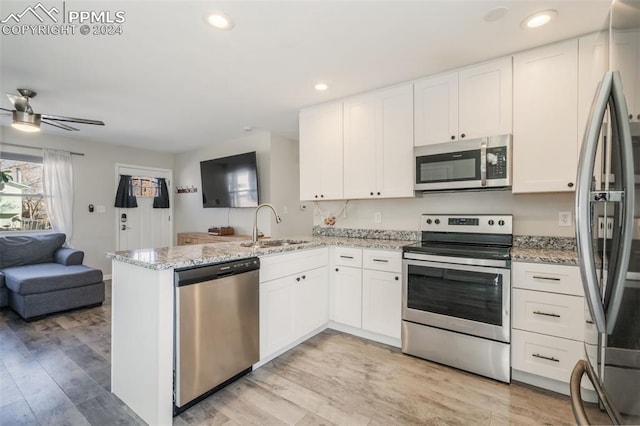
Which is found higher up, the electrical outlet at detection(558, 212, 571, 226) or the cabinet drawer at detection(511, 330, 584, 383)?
the electrical outlet at detection(558, 212, 571, 226)

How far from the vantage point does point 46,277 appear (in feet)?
11.0

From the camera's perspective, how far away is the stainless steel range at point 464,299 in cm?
209

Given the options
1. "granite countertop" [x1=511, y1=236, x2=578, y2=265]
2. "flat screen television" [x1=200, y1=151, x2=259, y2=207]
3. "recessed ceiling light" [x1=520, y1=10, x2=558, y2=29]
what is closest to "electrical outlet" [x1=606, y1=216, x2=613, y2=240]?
"granite countertop" [x1=511, y1=236, x2=578, y2=265]

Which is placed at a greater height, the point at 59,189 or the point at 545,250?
the point at 59,189

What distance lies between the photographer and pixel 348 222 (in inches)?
138

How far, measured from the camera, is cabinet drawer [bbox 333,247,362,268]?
9.18ft

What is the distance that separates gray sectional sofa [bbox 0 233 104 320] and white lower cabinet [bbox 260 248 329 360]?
2.80 meters

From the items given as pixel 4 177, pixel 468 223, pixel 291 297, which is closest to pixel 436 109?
pixel 468 223

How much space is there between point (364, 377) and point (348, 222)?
1.74 m

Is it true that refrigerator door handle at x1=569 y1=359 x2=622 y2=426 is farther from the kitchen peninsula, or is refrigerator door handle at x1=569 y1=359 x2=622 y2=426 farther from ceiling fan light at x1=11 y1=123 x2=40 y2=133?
ceiling fan light at x1=11 y1=123 x2=40 y2=133

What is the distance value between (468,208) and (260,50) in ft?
7.38

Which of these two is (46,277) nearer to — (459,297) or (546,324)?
(459,297)

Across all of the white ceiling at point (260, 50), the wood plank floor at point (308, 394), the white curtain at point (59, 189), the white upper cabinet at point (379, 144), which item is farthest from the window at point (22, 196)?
the white upper cabinet at point (379, 144)

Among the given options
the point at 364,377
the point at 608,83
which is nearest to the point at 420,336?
the point at 364,377
